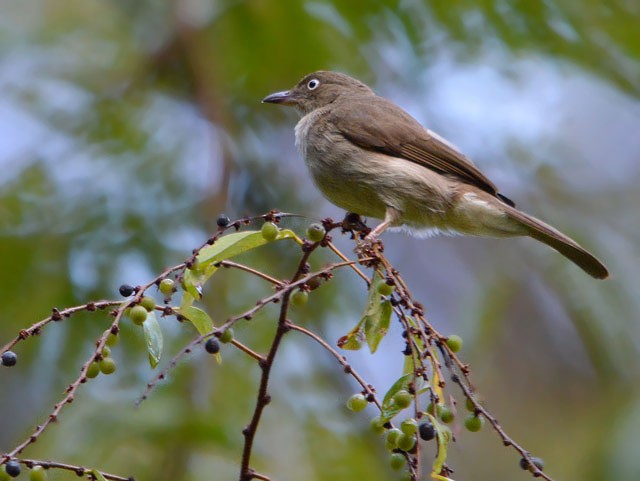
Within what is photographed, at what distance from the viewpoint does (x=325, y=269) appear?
2668mm

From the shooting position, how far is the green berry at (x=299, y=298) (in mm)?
2807

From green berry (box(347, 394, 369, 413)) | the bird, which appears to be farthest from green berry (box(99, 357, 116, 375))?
the bird

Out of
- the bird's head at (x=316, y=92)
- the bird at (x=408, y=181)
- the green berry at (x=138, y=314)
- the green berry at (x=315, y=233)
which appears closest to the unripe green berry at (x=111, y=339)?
the green berry at (x=138, y=314)

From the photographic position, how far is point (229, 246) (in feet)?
9.20

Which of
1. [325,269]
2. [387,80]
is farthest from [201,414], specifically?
[387,80]

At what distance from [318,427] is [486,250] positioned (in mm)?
3413

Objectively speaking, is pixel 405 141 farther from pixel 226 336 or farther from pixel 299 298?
pixel 226 336

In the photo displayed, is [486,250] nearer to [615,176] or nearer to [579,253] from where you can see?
[615,176]

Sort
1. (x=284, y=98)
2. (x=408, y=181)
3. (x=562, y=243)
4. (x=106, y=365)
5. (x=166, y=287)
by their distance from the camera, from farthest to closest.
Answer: (x=284, y=98)
(x=408, y=181)
(x=562, y=243)
(x=166, y=287)
(x=106, y=365)

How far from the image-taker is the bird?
15.8 ft

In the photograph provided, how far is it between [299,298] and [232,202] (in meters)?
3.75

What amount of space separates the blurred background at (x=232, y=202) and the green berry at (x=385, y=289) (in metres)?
2.25

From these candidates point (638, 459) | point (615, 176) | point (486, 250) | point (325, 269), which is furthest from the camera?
point (615, 176)

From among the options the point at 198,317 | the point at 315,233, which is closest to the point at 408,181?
the point at 315,233
